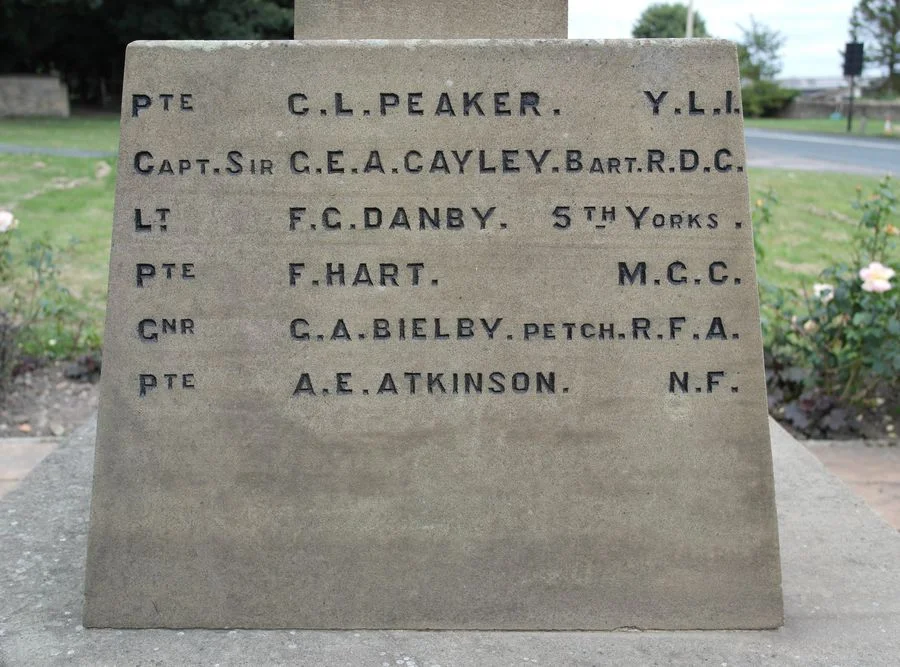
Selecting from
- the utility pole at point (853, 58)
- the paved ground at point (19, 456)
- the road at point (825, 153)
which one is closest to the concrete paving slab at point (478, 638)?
the paved ground at point (19, 456)

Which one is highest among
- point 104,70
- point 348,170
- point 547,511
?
point 104,70

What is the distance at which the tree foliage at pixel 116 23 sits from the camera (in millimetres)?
31047

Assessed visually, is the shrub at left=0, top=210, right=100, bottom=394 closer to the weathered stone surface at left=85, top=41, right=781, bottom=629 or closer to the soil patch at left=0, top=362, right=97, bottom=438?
the soil patch at left=0, top=362, right=97, bottom=438

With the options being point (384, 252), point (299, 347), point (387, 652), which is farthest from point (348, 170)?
point (387, 652)

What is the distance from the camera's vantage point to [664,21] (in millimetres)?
91312

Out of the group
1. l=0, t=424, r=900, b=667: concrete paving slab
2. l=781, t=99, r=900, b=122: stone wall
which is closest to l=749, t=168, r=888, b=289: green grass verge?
l=0, t=424, r=900, b=667: concrete paving slab

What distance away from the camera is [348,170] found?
276 cm

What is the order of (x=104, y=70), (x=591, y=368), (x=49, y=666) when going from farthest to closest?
(x=104, y=70), (x=591, y=368), (x=49, y=666)

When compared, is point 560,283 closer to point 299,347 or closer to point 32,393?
point 299,347

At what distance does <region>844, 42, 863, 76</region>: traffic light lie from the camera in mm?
41031

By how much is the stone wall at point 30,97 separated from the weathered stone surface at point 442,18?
29516 millimetres

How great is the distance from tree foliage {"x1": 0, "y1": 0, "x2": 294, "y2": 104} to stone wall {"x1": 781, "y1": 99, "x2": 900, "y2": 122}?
24.9 m

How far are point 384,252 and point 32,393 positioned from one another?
146 inches

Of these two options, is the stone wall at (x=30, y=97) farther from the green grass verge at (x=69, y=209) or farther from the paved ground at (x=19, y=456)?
the paved ground at (x=19, y=456)
